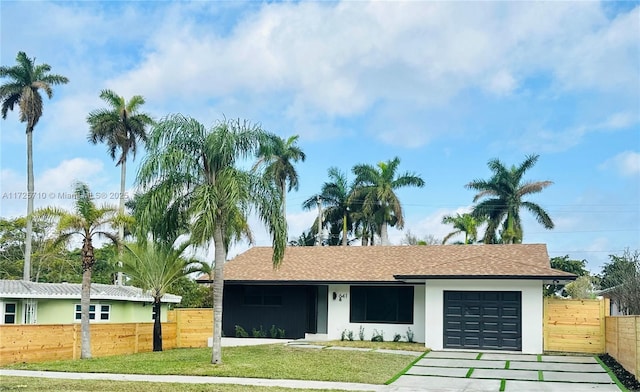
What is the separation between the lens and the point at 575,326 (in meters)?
23.2

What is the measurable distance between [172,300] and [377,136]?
41.5 ft

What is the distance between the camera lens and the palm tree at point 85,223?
2061cm

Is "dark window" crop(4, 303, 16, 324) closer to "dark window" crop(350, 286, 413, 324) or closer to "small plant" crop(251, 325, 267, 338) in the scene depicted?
"small plant" crop(251, 325, 267, 338)

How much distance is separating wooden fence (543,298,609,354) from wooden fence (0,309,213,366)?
12220 mm

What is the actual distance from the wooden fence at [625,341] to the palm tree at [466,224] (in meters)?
24.3

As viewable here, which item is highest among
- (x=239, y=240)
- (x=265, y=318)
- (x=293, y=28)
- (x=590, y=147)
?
(x=293, y=28)

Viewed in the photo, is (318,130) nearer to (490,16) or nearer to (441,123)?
(441,123)

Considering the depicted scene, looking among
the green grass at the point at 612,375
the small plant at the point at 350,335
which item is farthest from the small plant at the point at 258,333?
the green grass at the point at 612,375

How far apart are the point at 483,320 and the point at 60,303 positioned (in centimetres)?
1652

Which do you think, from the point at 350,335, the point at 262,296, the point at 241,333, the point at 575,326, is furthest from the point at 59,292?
the point at 575,326

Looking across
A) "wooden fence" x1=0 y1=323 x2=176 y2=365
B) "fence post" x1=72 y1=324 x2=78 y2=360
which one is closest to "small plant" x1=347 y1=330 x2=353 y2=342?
"wooden fence" x1=0 y1=323 x2=176 y2=365

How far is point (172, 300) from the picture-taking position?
34000mm

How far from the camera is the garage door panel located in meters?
23.0

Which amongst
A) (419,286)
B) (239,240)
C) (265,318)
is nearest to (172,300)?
(265,318)
